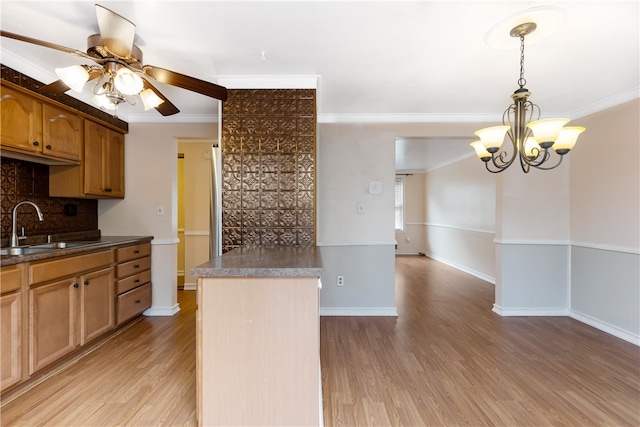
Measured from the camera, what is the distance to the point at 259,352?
4.71ft

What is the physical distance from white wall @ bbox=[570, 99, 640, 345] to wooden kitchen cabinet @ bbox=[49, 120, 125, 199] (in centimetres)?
499

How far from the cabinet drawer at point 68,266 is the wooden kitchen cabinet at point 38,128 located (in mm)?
859

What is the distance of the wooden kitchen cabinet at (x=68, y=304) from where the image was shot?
192cm

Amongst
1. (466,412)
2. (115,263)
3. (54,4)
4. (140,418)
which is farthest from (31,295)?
(466,412)

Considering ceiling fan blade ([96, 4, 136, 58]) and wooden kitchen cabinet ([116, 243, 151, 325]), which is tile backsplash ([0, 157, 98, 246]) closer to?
wooden kitchen cabinet ([116, 243, 151, 325])

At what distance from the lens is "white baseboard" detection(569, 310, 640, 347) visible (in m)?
2.60

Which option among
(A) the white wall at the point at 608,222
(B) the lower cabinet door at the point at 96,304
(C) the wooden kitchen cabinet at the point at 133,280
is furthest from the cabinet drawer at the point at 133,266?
(A) the white wall at the point at 608,222

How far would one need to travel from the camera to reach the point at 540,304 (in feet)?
10.9

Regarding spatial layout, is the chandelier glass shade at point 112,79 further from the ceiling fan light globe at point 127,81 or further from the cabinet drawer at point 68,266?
the cabinet drawer at point 68,266

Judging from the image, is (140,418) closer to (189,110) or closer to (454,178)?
(189,110)

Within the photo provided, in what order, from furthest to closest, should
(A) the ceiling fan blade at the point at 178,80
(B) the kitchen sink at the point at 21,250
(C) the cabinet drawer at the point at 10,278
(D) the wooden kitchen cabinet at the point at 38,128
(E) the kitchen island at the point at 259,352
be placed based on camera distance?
(B) the kitchen sink at the point at 21,250 → (D) the wooden kitchen cabinet at the point at 38,128 → (C) the cabinet drawer at the point at 10,278 → (A) the ceiling fan blade at the point at 178,80 → (E) the kitchen island at the point at 259,352

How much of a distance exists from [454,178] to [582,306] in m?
3.65

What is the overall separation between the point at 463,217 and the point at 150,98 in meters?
5.82

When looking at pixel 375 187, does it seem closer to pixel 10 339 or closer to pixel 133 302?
pixel 133 302
